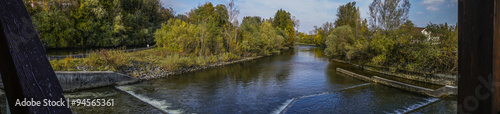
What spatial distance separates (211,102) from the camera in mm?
10578

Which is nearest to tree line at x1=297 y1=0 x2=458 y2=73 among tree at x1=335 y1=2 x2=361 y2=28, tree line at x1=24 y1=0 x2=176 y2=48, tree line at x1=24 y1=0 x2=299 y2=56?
tree line at x1=24 y1=0 x2=299 y2=56

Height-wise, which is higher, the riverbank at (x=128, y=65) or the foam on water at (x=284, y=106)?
the riverbank at (x=128, y=65)

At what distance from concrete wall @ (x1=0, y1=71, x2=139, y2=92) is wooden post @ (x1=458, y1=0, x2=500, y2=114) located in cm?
1467

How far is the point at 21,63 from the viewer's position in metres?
0.72

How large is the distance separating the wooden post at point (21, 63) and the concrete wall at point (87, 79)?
45.2 feet

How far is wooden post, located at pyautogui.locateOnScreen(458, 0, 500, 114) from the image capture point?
36.5 inches

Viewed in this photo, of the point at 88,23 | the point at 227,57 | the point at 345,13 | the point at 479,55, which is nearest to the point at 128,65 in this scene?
the point at 227,57

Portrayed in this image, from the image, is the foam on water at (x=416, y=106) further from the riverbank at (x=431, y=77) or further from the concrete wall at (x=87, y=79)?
the concrete wall at (x=87, y=79)

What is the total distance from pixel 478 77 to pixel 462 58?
0.37 ft

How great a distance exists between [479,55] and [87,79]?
1519 cm

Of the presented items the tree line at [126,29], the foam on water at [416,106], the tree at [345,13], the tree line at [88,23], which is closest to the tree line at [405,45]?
the foam on water at [416,106]

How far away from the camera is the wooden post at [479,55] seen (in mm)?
926

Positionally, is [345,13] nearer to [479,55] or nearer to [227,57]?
[227,57]

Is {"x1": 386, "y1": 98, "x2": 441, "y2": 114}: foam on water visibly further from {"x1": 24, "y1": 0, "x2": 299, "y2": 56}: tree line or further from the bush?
{"x1": 24, "y1": 0, "x2": 299, "y2": 56}: tree line
